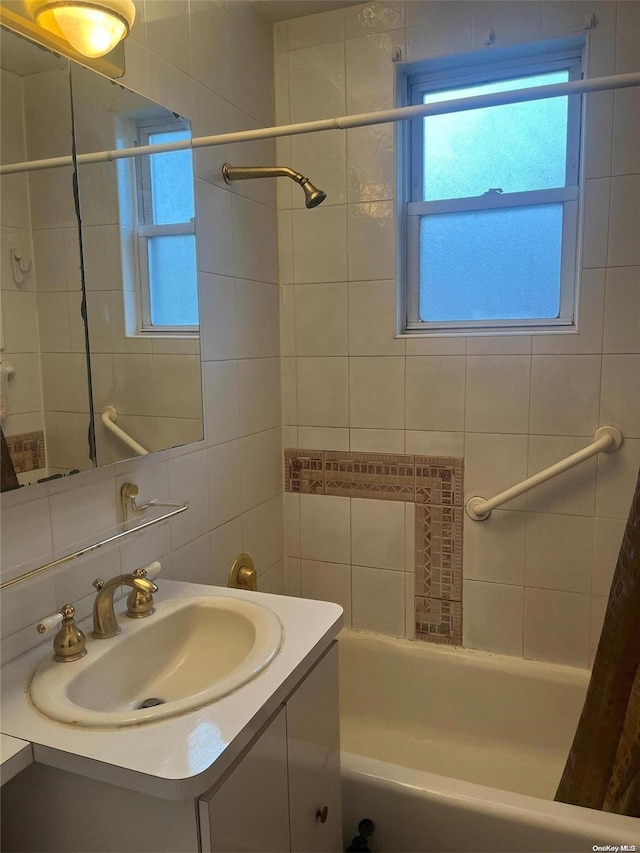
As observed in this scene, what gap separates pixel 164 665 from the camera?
1320 mm

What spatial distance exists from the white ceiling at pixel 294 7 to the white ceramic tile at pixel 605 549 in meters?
1.82

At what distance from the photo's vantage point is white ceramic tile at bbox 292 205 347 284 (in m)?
2.09

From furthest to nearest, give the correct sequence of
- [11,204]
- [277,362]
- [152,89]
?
[277,362]
[152,89]
[11,204]

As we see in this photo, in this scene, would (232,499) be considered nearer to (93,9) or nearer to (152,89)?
(152,89)

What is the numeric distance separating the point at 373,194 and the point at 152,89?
30.9 inches

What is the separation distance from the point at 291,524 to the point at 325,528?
135 mm

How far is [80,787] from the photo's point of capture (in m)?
0.96

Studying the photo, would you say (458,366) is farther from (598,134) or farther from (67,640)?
(67,640)

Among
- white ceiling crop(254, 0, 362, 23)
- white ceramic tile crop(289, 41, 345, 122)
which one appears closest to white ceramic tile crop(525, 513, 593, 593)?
white ceramic tile crop(289, 41, 345, 122)

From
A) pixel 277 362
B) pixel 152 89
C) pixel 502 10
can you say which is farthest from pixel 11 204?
pixel 502 10

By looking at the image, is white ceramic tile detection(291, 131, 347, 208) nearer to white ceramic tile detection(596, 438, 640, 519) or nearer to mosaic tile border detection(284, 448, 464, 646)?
mosaic tile border detection(284, 448, 464, 646)

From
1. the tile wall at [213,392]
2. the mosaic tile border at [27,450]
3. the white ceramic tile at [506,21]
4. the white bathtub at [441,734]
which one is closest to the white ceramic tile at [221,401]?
the tile wall at [213,392]

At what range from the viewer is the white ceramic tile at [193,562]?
5.50 feet

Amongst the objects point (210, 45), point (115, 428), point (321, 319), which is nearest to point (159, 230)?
point (115, 428)
